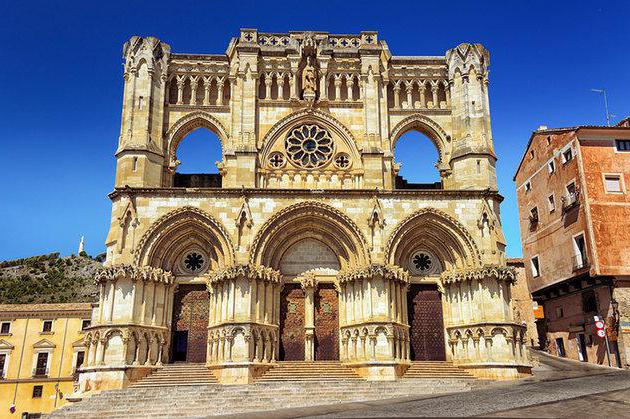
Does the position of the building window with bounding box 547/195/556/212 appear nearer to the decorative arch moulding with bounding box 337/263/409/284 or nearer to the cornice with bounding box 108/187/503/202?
the cornice with bounding box 108/187/503/202

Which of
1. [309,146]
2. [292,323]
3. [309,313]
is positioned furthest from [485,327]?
[309,146]

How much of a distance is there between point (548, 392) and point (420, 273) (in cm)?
833

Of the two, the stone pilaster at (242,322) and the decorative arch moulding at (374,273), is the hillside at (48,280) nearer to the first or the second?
the stone pilaster at (242,322)

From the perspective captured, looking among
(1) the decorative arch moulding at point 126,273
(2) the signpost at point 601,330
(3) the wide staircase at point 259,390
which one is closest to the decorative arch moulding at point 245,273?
(1) the decorative arch moulding at point 126,273

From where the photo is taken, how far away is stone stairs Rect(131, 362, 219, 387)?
64.6 ft

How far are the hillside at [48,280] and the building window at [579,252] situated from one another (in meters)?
51.5

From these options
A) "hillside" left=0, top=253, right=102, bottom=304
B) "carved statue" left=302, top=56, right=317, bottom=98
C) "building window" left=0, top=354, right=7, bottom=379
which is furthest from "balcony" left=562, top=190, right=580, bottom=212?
"hillside" left=0, top=253, right=102, bottom=304

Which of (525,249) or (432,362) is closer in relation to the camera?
(432,362)

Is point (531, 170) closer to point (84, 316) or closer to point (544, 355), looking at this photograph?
point (544, 355)

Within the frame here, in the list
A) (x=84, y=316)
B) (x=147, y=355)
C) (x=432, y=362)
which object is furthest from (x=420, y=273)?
(x=84, y=316)

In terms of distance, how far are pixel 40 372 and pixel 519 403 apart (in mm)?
42347

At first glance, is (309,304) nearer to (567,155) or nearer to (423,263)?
(423,263)

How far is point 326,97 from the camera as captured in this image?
81.7ft

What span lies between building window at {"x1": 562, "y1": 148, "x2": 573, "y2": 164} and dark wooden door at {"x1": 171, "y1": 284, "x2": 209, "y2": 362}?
2082 centimetres
